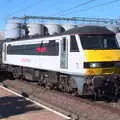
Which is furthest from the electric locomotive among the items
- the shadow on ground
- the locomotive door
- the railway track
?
the shadow on ground

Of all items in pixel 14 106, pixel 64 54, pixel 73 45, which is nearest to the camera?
pixel 14 106

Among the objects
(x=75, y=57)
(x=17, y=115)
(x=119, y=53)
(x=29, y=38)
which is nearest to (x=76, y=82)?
(x=75, y=57)

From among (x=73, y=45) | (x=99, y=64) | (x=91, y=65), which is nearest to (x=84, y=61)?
(x=91, y=65)

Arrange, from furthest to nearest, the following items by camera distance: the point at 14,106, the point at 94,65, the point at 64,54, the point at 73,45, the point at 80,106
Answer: the point at 64,54
the point at 73,45
the point at 94,65
the point at 80,106
the point at 14,106

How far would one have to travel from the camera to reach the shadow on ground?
13992 mm

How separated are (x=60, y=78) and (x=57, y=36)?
2.04 metres

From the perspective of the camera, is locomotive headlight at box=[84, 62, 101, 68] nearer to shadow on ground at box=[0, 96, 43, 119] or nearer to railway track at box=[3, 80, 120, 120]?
railway track at box=[3, 80, 120, 120]

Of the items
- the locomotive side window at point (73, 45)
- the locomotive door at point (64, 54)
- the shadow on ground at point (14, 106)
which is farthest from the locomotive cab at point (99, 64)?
the shadow on ground at point (14, 106)

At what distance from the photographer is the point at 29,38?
87.0 ft

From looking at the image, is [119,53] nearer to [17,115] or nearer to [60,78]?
[60,78]

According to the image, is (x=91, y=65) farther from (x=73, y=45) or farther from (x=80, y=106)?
(x=80, y=106)

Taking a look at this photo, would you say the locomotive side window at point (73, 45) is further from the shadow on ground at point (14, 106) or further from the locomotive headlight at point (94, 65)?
the shadow on ground at point (14, 106)

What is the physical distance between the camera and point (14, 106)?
15.5 metres

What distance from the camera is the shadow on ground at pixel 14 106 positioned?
13992 mm
